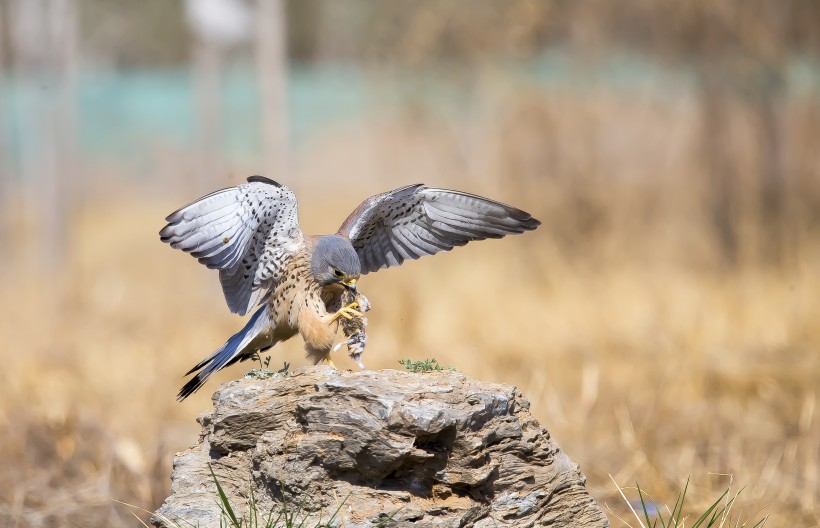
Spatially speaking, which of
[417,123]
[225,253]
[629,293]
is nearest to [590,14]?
[417,123]

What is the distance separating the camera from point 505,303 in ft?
26.6

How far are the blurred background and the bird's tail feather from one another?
3.38 ft

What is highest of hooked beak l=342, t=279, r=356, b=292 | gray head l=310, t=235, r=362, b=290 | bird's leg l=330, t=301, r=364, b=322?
gray head l=310, t=235, r=362, b=290

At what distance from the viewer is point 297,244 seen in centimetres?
345

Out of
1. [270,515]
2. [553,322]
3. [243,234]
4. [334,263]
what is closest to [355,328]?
[334,263]

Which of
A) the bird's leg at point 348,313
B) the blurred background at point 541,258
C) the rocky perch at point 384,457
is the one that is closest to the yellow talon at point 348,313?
the bird's leg at point 348,313

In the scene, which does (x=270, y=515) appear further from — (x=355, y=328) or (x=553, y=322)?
A: (x=553, y=322)

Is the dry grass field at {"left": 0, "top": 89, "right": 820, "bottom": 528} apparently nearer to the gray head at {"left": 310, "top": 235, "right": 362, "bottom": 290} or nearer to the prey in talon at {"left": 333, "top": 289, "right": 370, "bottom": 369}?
the prey in talon at {"left": 333, "top": 289, "right": 370, "bottom": 369}

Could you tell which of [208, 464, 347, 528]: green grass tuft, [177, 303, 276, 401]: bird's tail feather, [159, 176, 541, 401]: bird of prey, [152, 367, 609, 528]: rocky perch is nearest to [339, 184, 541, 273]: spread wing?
[159, 176, 541, 401]: bird of prey

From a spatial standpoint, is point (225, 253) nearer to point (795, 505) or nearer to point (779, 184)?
point (795, 505)

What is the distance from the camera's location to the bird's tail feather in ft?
11.0

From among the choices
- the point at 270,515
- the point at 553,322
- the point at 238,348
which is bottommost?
the point at 270,515

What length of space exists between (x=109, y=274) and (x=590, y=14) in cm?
616

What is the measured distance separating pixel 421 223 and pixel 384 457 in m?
1.17
